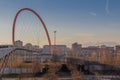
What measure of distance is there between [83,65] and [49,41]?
28865mm

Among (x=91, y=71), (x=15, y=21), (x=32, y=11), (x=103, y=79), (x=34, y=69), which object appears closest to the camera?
(x=103, y=79)

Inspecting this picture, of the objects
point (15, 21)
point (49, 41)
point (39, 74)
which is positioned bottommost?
point (39, 74)

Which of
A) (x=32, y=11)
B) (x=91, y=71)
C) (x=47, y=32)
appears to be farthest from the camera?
(x=47, y=32)

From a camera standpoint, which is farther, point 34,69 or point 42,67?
point 42,67

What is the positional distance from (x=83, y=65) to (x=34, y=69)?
7007 mm

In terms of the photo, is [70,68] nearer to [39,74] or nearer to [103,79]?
[39,74]

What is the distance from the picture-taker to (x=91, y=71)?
112 ft

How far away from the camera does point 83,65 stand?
117 feet

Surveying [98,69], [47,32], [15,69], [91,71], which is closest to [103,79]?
[91,71]

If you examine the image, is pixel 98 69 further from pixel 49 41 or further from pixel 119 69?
pixel 49 41

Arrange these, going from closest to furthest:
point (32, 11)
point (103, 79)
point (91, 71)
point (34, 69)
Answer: point (103, 79), point (34, 69), point (91, 71), point (32, 11)

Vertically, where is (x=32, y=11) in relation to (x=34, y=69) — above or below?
above

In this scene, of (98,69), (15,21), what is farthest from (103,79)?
(15,21)

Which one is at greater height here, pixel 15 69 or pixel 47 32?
pixel 47 32
